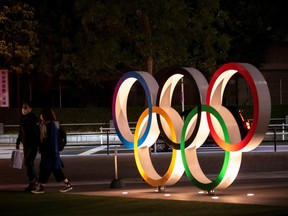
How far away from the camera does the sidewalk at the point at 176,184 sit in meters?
16.7

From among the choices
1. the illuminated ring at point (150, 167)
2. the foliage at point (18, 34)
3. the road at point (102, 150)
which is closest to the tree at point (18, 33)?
the foliage at point (18, 34)

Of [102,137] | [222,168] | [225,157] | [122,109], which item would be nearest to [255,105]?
[225,157]

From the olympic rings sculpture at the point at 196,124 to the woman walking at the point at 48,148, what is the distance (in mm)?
1619

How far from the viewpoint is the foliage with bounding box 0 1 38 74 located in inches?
1642

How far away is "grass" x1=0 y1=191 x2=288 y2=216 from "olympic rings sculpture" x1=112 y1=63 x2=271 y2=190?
1.27 metres

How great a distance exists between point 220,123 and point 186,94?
34.7 meters

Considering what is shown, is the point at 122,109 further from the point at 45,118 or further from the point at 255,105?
the point at 255,105

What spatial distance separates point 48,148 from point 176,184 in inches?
131

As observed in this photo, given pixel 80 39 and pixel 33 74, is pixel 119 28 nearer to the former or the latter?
pixel 80 39

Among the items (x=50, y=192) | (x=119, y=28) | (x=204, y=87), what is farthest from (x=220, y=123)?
(x=119, y=28)

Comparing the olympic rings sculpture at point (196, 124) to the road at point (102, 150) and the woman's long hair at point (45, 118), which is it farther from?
the road at point (102, 150)

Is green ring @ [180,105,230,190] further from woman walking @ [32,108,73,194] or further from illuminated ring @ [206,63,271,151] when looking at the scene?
woman walking @ [32,108,73,194]

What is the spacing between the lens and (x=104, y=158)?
94.1 ft

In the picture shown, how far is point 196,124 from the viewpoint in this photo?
1683 centimetres
